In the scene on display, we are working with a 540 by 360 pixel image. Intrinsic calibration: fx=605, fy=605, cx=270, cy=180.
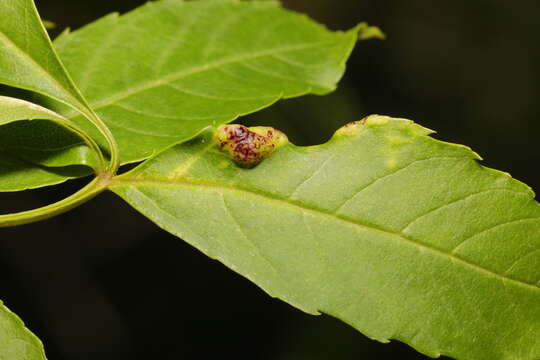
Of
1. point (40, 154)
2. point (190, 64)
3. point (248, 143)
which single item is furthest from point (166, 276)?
point (248, 143)

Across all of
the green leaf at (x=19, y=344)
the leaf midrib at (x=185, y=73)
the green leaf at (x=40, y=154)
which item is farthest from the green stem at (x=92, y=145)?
the green leaf at (x=19, y=344)

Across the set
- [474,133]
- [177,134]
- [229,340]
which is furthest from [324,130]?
[177,134]

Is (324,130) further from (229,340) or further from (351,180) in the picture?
(351,180)

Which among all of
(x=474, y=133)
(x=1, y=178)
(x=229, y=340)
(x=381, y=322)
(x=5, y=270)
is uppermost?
(x=1, y=178)

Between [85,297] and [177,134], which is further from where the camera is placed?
[85,297]

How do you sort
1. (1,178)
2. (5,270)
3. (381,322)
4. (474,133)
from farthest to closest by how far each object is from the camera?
(474,133) < (5,270) < (1,178) < (381,322)

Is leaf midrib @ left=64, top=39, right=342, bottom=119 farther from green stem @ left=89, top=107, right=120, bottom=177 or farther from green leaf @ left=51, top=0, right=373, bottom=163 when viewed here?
green stem @ left=89, top=107, right=120, bottom=177

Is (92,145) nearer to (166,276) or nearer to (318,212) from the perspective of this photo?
(318,212)

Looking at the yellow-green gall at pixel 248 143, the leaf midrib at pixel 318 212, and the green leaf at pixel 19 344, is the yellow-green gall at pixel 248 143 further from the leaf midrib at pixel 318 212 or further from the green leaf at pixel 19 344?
the green leaf at pixel 19 344
